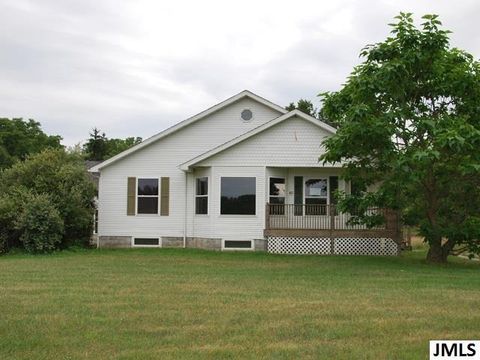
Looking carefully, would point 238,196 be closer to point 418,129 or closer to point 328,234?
point 328,234

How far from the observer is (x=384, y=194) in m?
17.1

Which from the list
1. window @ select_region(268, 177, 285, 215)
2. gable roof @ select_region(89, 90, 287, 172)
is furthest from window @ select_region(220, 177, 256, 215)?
gable roof @ select_region(89, 90, 287, 172)

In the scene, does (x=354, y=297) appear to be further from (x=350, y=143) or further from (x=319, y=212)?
(x=319, y=212)

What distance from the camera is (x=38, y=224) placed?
21594 mm

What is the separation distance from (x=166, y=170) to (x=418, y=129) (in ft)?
36.3

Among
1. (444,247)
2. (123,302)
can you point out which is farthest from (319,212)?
(123,302)

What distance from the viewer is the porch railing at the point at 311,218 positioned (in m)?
22.2

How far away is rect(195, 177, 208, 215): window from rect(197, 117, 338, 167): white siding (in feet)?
7.72

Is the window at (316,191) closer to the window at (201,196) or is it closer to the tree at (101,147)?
the window at (201,196)

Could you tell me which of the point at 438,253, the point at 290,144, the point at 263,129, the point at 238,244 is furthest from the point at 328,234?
the point at 438,253

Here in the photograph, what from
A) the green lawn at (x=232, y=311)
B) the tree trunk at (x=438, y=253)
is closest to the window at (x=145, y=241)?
the green lawn at (x=232, y=311)

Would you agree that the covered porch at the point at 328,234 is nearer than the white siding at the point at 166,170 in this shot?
Yes

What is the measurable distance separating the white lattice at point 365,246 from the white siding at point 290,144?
298 centimetres

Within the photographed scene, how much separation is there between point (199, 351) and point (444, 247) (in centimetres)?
1340
